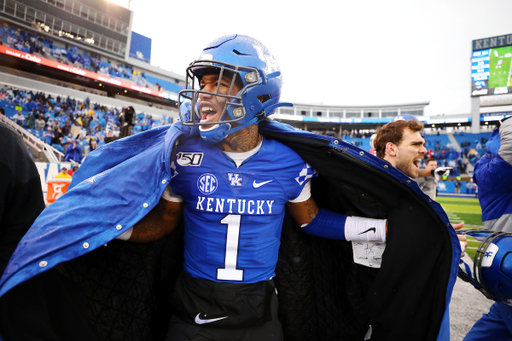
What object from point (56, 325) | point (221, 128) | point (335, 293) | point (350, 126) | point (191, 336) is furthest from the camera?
point (350, 126)

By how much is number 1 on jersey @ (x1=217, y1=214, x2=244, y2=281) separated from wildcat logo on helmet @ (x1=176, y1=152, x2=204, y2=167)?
0.35 m

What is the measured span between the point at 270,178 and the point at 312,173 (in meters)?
0.29

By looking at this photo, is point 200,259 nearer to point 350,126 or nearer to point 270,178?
point 270,178

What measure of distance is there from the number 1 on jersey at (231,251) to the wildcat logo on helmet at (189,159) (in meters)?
0.35

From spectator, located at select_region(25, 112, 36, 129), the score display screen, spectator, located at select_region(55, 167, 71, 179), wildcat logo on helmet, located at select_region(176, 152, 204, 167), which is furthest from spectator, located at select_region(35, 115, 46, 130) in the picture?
the score display screen

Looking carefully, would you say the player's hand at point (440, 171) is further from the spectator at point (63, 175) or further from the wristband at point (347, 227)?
the spectator at point (63, 175)

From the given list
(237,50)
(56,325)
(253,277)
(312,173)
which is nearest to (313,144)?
(312,173)

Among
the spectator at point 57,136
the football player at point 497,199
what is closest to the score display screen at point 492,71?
the football player at point 497,199

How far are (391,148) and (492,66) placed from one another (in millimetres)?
26994

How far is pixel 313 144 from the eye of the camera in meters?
1.61

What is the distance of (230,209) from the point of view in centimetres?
147

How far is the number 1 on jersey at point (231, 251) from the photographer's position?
1.45 m

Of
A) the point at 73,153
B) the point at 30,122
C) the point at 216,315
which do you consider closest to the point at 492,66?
the point at 73,153

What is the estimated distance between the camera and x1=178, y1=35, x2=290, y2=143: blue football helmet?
59.1 inches
